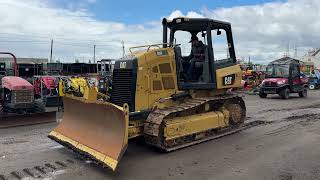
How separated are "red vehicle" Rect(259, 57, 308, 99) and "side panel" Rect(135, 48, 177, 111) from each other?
14870mm

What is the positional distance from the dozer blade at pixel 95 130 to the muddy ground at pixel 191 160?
236 millimetres

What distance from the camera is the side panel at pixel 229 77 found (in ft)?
33.1

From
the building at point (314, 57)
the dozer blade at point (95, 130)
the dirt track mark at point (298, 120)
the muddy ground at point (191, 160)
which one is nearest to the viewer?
the muddy ground at point (191, 160)

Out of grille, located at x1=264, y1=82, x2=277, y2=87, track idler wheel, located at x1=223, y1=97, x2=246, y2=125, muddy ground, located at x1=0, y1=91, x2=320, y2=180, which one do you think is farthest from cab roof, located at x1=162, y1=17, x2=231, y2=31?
grille, located at x1=264, y1=82, x2=277, y2=87

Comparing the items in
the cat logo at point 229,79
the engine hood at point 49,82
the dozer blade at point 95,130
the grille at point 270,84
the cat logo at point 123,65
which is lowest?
the dozer blade at point 95,130

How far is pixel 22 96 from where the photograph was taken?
12.4m

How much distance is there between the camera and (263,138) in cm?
996

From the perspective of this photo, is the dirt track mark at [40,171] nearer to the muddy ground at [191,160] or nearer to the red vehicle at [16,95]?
the muddy ground at [191,160]

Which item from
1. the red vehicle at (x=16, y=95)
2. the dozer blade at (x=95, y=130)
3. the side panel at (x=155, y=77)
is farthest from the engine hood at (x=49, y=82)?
the side panel at (x=155, y=77)

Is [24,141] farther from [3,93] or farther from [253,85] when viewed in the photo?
[253,85]

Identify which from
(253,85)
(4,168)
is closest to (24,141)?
(4,168)

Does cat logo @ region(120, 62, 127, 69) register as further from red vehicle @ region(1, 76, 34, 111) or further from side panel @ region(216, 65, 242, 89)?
red vehicle @ region(1, 76, 34, 111)

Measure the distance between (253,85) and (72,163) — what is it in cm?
2337

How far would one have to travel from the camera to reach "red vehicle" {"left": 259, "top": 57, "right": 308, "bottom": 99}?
22812 mm
